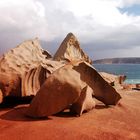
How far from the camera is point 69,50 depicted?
30.6 feet

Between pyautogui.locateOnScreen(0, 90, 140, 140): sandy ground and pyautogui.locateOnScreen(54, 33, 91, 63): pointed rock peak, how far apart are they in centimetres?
306

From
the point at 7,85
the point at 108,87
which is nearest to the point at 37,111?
the point at 7,85

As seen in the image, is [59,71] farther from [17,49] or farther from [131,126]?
[17,49]

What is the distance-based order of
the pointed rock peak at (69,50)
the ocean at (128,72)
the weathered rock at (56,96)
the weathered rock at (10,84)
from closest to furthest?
the weathered rock at (56,96), the weathered rock at (10,84), the pointed rock peak at (69,50), the ocean at (128,72)

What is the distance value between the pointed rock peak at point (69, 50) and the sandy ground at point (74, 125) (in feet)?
10.1

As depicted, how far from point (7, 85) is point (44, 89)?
1199mm

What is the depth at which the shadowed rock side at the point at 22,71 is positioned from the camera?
6.48 meters

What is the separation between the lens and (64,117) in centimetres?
548

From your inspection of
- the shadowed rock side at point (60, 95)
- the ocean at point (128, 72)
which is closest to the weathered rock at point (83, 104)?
the shadowed rock side at point (60, 95)

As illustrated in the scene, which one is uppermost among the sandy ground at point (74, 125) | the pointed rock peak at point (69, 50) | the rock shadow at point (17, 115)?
the pointed rock peak at point (69, 50)

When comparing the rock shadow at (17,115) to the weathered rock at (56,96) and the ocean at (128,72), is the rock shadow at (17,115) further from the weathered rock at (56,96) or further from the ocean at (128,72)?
the ocean at (128,72)

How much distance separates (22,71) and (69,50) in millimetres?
2883

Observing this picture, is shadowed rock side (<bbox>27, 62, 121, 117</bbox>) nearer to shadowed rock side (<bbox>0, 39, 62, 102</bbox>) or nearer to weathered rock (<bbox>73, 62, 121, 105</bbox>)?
weathered rock (<bbox>73, 62, 121, 105</bbox>)

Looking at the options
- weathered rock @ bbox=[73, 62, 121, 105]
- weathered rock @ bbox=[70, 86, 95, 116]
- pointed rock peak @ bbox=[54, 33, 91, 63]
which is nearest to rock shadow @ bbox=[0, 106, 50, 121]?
weathered rock @ bbox=[70, 86, 95, 116]
